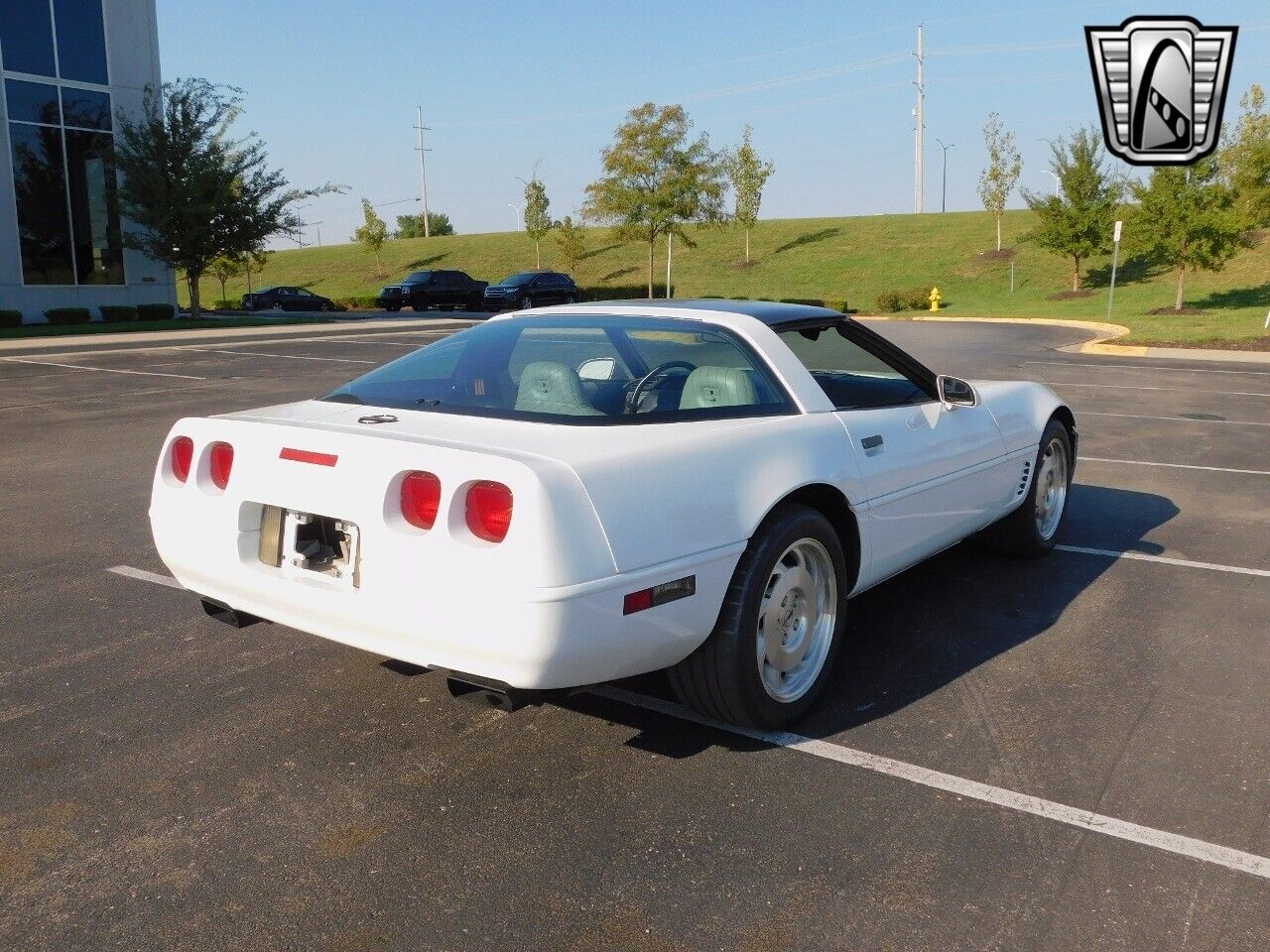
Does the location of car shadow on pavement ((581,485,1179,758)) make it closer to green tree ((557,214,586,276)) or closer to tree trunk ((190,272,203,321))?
tree trunk ((190,272,203,321))

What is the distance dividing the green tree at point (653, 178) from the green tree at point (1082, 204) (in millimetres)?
12824

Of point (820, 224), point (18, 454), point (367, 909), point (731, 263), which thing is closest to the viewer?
point (367, 909)

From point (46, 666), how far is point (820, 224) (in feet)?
226

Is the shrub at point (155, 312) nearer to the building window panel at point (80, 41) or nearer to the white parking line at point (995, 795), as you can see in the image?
the building window panel at point (80, 41)

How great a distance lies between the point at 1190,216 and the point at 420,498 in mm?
35784

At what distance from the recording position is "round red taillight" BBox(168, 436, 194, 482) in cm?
387

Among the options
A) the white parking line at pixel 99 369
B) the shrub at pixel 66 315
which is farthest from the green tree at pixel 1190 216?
the shrub at pixel 66 315

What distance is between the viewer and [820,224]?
70.0 m

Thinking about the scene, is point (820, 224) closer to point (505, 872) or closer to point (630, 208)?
point (630, 208)

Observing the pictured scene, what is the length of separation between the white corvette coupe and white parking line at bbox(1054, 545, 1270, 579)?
1.79m

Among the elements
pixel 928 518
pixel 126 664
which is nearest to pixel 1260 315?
pixel 928 518

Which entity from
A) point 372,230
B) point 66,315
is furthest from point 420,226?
point 66,315

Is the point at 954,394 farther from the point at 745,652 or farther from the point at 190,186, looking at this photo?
the point at 190,186

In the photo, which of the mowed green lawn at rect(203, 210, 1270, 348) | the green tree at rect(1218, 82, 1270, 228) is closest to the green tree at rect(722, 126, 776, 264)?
the mowed green lawn at rect(203, 210, 1270, 348)
